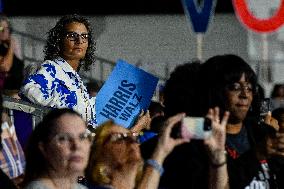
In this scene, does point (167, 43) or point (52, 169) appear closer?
point (52, 169)

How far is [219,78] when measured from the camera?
6488 mm

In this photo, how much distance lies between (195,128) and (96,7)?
15.6 meters

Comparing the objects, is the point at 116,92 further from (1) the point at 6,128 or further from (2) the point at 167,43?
(2) the point at 167,43

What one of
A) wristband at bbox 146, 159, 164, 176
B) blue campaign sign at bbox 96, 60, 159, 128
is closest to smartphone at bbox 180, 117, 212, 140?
wristband at bbox 146, 159, 164, 176

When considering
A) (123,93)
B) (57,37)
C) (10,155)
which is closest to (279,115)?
(123,93)

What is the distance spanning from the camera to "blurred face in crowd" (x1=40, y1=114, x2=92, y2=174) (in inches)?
214

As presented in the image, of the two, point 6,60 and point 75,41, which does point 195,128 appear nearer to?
point 6,60

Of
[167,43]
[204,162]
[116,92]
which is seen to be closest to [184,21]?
[167,43]

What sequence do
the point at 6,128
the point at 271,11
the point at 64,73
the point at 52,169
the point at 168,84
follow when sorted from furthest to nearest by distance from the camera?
the point at 271,11 → the point at 64,73 → the point at 168,84 → the point at 6,128 → the point at 52,169

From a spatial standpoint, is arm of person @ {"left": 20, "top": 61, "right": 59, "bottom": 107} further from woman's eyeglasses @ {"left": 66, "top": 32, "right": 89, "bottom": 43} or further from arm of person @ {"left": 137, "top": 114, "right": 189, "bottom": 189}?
arm of person @ {"left": 137, "top": 114, "right": 189, "bottom": 189}

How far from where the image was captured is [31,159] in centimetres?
548

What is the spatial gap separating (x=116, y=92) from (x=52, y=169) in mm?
2489

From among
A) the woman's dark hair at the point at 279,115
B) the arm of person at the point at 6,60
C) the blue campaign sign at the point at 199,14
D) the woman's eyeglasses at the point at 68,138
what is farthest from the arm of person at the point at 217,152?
the blue campaign sign at the point at 199,14

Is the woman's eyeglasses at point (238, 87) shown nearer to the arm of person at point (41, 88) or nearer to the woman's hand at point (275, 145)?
the woman's hand at point (275, 145)
